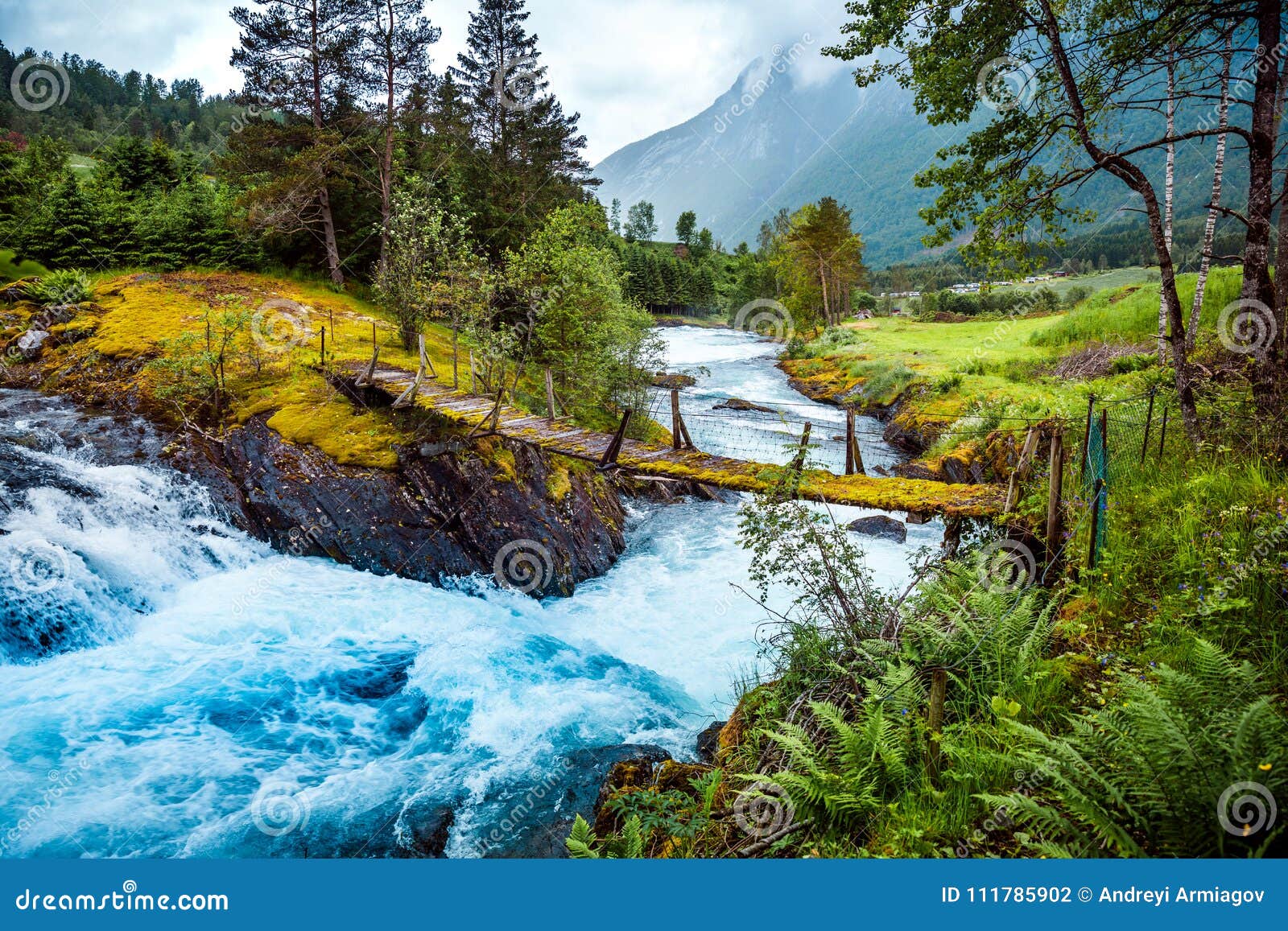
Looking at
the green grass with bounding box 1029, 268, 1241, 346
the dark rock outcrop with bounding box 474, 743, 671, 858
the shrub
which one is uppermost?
the shrub

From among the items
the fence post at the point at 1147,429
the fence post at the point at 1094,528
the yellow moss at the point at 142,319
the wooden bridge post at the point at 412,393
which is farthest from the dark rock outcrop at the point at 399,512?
the fence post at the point at 1147,429

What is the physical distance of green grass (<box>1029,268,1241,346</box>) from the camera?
41.7 ft

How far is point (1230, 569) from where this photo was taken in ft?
13.8

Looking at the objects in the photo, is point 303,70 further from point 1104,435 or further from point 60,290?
point 1104,435

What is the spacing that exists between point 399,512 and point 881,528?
994 centimetres

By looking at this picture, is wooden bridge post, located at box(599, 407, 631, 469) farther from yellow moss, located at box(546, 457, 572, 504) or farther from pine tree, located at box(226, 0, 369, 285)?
pine tree, located at box(226, 0, 369, 285)

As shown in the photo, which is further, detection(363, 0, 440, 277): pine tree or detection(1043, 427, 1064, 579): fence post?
detection(363, 0, 440, 277): pine tree

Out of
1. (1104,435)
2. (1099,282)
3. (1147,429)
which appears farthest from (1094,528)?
(1099,282)

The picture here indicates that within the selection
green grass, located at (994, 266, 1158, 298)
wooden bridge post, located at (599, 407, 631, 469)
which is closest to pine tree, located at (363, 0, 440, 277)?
wooden bridge post, located at (599, 407, 631, 469)

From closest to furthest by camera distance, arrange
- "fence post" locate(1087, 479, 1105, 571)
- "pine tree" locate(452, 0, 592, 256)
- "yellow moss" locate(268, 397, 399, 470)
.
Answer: "fence post" locate(1087, 479, 1105, 571) < "yellow moss" locate(268, 397, 399, 470) < "pine tree" locate(452, 0, 592, 256)

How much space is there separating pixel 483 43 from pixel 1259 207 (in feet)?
92.6

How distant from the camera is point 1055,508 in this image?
5977 mm

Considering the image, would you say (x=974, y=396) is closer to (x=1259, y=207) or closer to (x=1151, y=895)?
(x=1259, y=207)

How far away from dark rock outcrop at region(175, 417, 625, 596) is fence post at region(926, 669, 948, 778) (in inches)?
307
